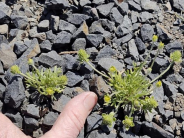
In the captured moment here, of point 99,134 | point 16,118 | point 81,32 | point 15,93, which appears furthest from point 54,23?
point 99,134

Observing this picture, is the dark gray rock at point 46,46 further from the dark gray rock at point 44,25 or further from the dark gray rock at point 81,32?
the dark gray rock at point 81,32

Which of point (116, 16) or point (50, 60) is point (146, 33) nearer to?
point (116, 16)

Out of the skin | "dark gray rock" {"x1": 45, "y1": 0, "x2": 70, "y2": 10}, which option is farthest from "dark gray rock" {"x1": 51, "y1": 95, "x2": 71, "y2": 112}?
"dark gray rock" {"x1": 45, "y1": 0, "x2": 70, "y2": 10}

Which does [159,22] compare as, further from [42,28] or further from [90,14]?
[42,28]

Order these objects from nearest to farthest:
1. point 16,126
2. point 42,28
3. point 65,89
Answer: point 16,126
point 65,89
point 42,28

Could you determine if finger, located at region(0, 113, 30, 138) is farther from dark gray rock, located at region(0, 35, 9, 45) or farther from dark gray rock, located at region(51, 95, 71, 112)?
dark gray rock, located at region(0, 35, 9, 45)

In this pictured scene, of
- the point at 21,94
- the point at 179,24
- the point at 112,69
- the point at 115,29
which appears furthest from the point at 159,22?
the point at 21,94
